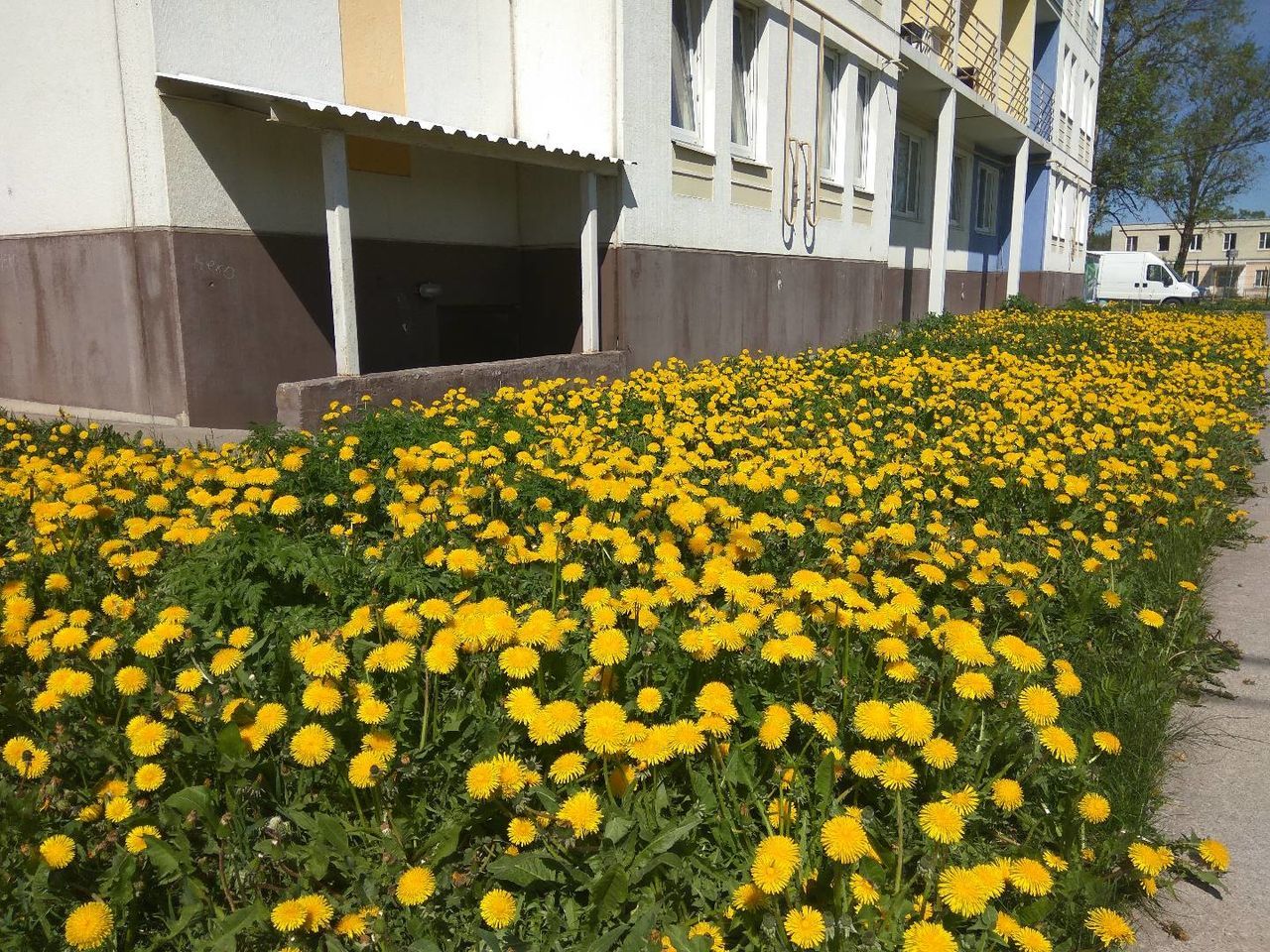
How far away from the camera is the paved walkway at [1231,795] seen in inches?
75.7

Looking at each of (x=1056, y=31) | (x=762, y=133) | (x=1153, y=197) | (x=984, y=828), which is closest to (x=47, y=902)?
(x=984, y=828)

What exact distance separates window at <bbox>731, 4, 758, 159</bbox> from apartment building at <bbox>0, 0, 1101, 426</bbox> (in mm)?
37

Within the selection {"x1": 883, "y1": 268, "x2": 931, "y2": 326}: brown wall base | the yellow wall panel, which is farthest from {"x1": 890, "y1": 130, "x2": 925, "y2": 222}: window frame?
the yellow wall panel

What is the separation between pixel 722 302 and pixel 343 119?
17.7 feet

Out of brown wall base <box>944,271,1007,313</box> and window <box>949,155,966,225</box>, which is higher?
window <box>949,155,966,225</box>

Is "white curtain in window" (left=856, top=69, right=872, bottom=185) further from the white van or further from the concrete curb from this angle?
the white van

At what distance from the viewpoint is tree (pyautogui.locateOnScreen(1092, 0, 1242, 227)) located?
36.2 m

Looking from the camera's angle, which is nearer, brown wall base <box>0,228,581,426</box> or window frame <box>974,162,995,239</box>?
brown wall base <box>0,228,581,426</box>

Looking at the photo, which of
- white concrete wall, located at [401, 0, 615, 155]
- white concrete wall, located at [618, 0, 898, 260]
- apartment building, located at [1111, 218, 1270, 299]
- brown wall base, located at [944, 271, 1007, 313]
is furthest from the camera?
apartment building, located at [1111, 218, 1270, 299]

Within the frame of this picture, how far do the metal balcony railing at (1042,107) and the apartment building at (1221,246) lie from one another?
64098 millimetres

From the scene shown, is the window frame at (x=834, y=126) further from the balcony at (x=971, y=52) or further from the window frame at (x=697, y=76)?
the balcony at (x=971, y=52)

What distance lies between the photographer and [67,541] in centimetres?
321

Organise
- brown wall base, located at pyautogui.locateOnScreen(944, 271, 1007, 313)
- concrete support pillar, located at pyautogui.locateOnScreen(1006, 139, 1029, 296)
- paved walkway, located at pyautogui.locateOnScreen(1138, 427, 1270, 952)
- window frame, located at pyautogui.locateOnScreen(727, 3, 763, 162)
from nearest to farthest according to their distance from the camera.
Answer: paved walkway, located at pyautogui.locateOnScreen(1138, 427, 1270, 952)
window frame, located at pyautogui.locateOnScreen(727, 3, 763, 162)
concrete support pillar, located at pyautogui.locateOnScreen(1006, 139, 1029, 296)
brown wall base, located at pyautogui.locateOnScreen(944, 271, 1007, 313)

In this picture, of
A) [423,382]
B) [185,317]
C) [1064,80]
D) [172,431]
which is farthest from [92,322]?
[1064,80]
